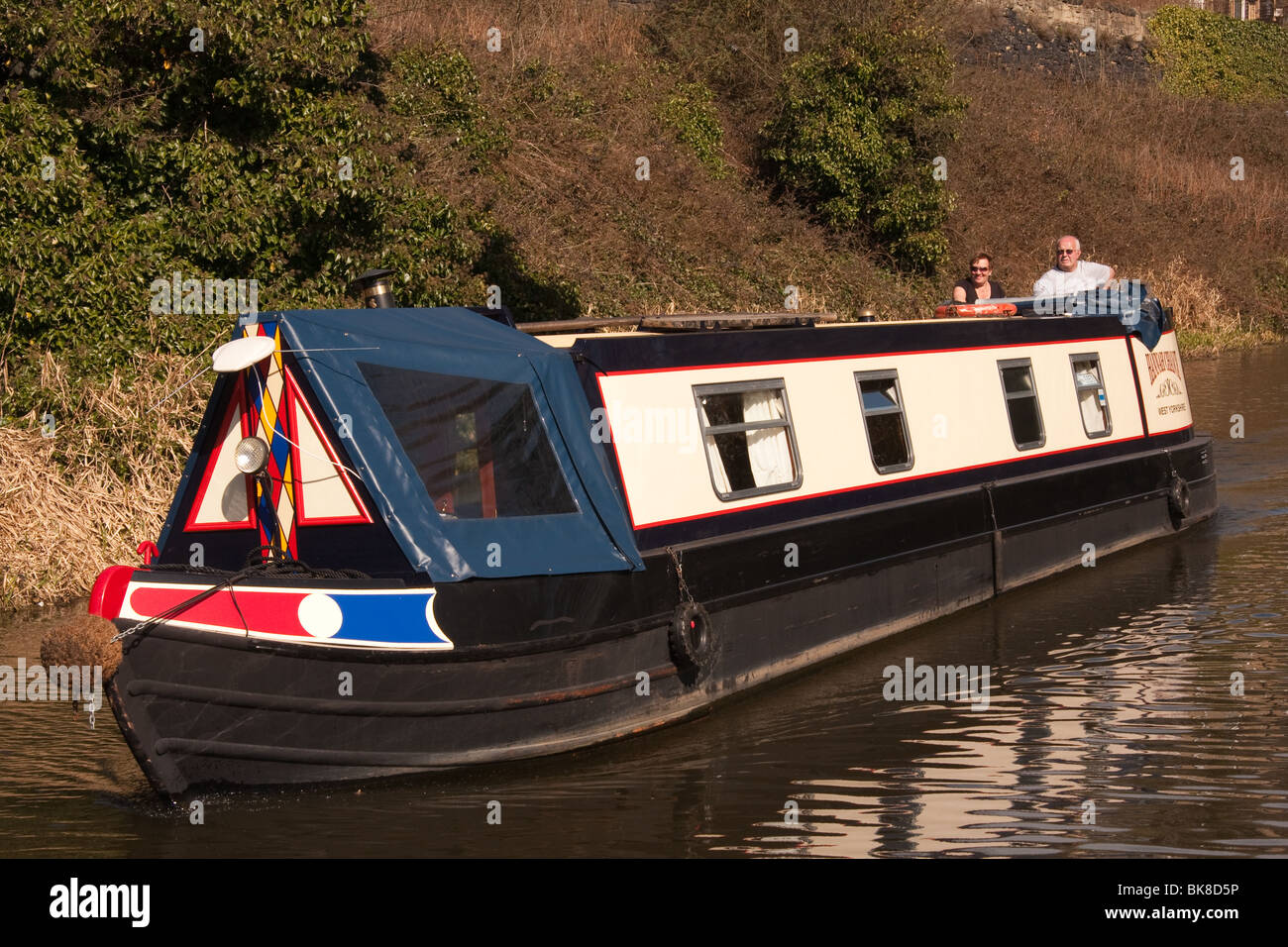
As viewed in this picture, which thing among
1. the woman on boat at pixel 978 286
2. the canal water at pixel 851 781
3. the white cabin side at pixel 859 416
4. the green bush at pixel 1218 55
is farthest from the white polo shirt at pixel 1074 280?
the green bush at pixel 1218 55

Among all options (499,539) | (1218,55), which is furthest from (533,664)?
(1218,55)

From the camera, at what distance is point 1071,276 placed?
13.1 meters

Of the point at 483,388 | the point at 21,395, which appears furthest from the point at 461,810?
the point at 21,395

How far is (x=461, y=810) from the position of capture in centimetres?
650

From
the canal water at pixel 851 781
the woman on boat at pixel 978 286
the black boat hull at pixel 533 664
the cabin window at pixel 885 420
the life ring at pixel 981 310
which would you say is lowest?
the canal water at pixel 851 781

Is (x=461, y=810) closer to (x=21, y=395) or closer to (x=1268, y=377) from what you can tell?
(x=21, y=395)

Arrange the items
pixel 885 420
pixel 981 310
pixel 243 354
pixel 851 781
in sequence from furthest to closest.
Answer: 1. pixel 981 310
2. pixel 885 420
3. pixel 851 781
4. pixel 243 354

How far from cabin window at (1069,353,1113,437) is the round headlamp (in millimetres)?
7461

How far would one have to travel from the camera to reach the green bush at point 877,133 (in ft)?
82.6

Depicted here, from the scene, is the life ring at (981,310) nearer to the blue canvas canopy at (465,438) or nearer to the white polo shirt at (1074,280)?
the white polo shirt at (1074,280)

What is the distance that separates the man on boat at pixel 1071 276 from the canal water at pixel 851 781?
4.28m

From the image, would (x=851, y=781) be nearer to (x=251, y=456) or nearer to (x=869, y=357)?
(x=251, y=456)

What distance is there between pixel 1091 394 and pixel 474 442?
695 cm

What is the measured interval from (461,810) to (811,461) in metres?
3.39
